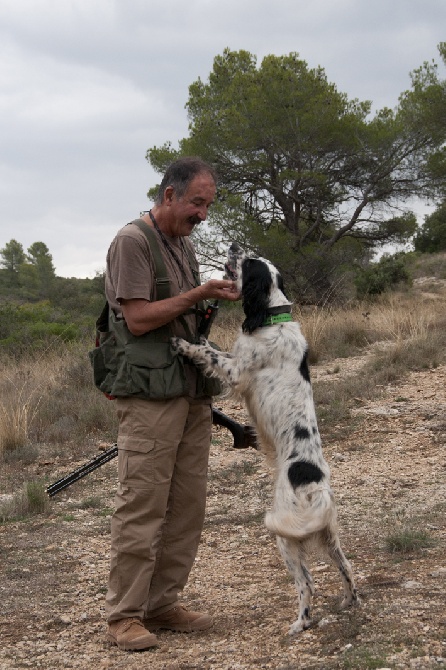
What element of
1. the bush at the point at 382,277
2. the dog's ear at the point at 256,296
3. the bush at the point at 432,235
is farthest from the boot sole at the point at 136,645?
the bush at the point at 432,235

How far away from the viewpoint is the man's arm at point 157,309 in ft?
11.6

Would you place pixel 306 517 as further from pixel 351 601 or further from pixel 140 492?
pixel 140 492

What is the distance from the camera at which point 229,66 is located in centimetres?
1989

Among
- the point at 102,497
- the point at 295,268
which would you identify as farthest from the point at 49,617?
the point at 295,268

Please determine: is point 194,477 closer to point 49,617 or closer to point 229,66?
point 49,617

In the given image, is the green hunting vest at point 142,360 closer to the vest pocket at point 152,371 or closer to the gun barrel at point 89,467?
the vest pocket at point 152,371

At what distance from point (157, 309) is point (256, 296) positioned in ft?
2.52

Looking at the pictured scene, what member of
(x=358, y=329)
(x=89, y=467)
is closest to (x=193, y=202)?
(x=89, y=467)

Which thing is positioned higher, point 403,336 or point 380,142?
point 380,142

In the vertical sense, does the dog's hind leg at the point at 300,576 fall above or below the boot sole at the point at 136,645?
above

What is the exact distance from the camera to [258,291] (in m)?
4.11

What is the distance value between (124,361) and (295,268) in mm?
13911

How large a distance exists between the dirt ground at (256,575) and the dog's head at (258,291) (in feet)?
5.01

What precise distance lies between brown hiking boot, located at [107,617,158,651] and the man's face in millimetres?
1909
